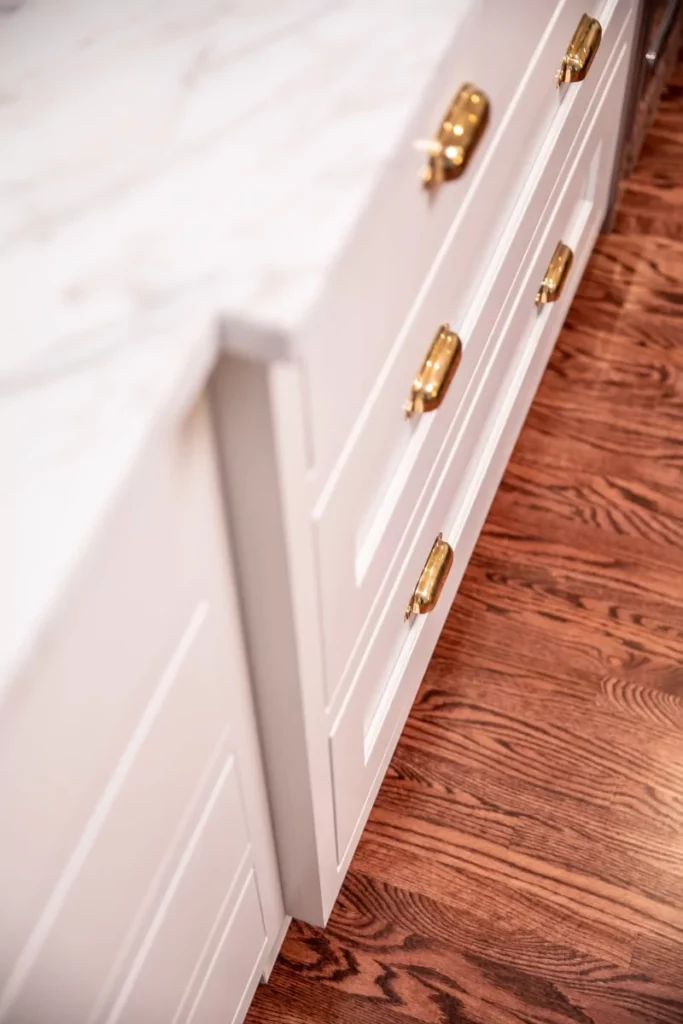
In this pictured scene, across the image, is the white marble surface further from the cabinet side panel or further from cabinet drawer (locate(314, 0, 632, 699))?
cabinet drawer (locate(314, 0, 632, 699))

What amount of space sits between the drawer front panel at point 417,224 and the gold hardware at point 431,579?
0.26 metres

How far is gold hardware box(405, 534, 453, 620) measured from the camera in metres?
0.94

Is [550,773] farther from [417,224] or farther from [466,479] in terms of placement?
[417,224]

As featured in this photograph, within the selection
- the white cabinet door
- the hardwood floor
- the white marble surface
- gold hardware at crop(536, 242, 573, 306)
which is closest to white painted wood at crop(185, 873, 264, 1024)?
the white cabinet door

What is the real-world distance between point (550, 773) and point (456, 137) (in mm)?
793

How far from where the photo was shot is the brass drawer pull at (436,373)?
713 mm

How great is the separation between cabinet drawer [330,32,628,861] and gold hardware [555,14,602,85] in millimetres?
158

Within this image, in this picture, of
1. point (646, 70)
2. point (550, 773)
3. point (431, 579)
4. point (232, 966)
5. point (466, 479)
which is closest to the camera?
point (232, 966)

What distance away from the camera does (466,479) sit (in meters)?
1.07

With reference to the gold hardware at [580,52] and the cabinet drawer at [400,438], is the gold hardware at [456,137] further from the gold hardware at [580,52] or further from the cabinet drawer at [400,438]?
the gold hardware at [580,52]

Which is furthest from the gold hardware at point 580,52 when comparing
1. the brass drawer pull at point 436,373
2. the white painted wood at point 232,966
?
the white painted wood at point 232,966

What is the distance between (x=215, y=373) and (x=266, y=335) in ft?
0.19

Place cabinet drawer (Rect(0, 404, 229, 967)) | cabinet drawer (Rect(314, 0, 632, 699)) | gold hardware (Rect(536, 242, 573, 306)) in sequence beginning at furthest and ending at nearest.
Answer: gold hardware (Rect(536, 242, 573, 306))
cabinet drawer (Rect(314, 0, 632, 699))
cabinet drawer (Rect(0, 404, 229, 967))

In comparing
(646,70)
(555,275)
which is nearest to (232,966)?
(555,275)
